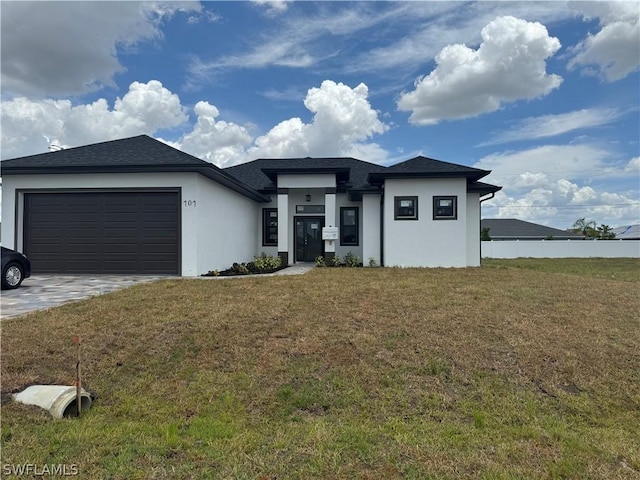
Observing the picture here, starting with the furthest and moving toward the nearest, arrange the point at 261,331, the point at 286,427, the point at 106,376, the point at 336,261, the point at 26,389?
the point at 336,261 < the point at 261,331 < the point at 106,376 < the point at 26,389 < the point at 286,427

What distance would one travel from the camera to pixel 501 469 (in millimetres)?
2406

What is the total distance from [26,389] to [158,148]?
924cm

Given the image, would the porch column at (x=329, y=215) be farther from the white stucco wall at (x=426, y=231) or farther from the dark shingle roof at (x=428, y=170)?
the white stucco wall at (x=426, y=231)

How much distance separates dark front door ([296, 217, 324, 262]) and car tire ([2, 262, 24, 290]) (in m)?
9.87

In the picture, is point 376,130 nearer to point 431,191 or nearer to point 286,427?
point 431,191

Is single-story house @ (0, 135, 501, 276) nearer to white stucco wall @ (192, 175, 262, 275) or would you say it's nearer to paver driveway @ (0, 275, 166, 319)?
white stucco wall @ (192, 175, 262, 275)

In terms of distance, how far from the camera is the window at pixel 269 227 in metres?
16.6

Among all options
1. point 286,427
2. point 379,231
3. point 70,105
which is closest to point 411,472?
point 286,427

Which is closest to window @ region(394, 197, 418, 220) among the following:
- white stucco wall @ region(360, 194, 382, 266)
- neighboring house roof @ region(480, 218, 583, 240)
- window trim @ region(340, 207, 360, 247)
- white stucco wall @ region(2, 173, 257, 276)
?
white stucco wall @ region(360, 194, 382, 266)

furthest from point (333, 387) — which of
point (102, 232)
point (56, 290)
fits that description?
point (102, 232)

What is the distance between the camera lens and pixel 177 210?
34.7ft

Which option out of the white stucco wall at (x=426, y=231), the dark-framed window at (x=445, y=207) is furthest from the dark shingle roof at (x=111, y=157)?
the dark-framed window at (x=445, y=207)

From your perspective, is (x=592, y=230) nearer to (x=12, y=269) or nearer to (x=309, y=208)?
(x=309, y=208)

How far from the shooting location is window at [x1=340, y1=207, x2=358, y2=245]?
1606cm
